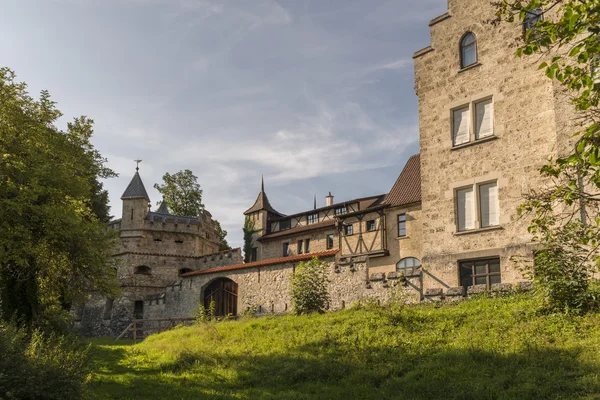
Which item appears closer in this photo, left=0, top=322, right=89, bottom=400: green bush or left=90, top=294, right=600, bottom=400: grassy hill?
left=0, top=322, right=89, bottom=400: green bush

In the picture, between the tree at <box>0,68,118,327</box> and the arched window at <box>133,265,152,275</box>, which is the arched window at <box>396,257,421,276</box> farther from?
the arched window at <box>133,265,152,275</box>

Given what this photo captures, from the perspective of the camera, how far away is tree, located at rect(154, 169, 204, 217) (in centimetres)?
4578

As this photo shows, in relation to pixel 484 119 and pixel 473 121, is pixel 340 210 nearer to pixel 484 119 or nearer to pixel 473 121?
pixel 473 121

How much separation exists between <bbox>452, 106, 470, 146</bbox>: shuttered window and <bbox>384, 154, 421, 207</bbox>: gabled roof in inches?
267

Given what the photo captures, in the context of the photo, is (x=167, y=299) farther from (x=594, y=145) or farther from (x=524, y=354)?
(x=594, y=145)

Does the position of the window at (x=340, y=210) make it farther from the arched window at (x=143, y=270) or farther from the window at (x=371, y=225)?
the arched window at (x=143, y=270)

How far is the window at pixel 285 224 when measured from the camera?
4150 centimetres

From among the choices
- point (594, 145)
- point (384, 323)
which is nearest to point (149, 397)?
point (384, 323)

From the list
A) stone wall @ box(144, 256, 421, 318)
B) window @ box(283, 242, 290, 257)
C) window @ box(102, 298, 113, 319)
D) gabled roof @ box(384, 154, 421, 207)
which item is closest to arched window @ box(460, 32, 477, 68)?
stone wall @ box(144, 256, 421, 318)

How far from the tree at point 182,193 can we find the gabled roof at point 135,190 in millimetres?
9609

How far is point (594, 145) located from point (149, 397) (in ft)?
33.1

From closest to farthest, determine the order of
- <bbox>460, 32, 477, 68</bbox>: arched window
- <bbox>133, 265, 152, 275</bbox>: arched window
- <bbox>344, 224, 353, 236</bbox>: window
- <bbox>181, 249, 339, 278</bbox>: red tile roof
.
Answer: <bbox>460, 32, 477, 68</bbox>: arched window < <bbox>181, 249, 339, 278</bbox>: red tile roof < <bbox>344, 224, 353, 236</bbox>: window < <bbox>133, 265, 152, 275</bbox>: arched window

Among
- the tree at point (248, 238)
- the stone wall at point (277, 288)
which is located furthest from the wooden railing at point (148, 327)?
the tree at point (248, 238)

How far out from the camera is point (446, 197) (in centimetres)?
1816
